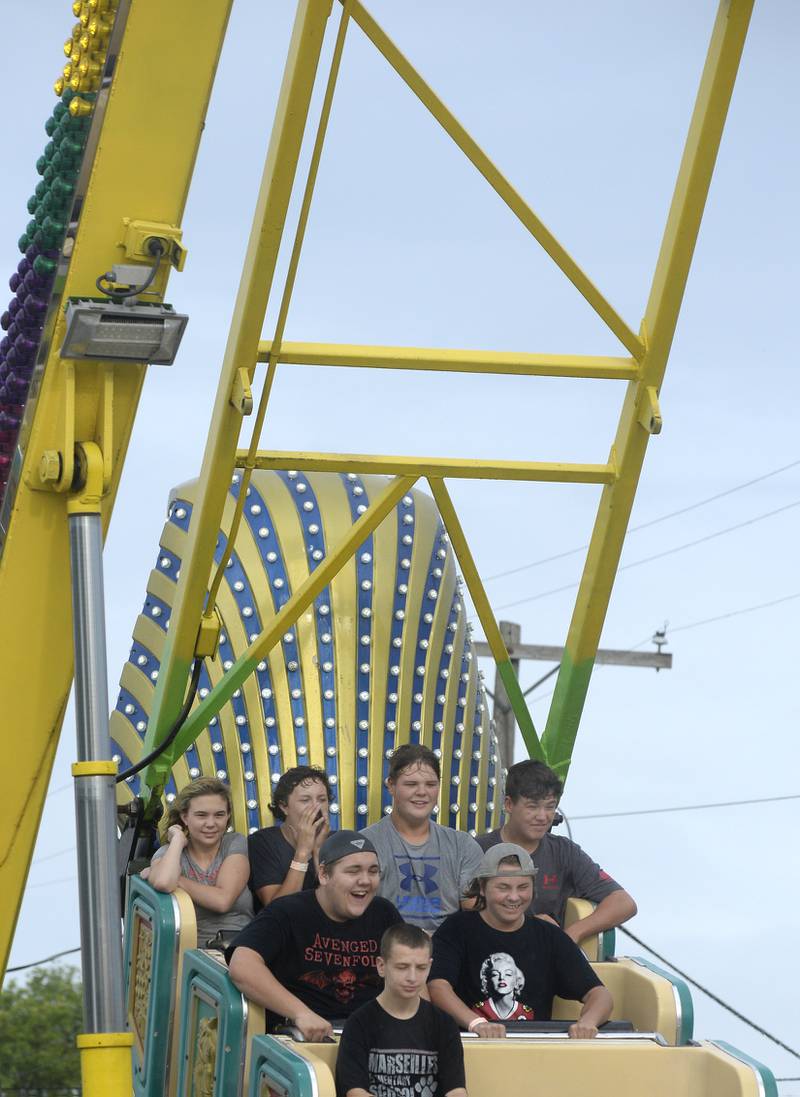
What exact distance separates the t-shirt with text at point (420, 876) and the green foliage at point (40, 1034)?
17161 millimetres

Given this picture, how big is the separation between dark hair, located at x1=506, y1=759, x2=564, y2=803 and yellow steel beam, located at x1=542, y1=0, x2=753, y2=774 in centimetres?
112

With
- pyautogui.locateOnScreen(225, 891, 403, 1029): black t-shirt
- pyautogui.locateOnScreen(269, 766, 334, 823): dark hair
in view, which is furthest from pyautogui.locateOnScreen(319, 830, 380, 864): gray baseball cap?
pyautogui.locateOnScreen(269, 766, 334, 823): dark hair

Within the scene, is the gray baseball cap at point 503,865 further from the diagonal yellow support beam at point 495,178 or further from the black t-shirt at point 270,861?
the diagonal yellow support beam at point 495,178

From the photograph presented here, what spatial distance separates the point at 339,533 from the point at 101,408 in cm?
266

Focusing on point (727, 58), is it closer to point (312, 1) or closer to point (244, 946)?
point (312, 1)

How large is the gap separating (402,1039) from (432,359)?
2413mm

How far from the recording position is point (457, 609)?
827 cm

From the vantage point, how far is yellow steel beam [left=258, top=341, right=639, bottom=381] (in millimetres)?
5961

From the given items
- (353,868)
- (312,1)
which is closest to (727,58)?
(312,1)

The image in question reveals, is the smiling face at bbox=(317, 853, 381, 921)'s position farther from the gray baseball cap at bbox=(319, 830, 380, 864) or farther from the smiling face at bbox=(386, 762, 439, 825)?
the smiling face at bbox=(386, 762, 439, 825)

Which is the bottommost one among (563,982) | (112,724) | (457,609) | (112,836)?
(563,982)

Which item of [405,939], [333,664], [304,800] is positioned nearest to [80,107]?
[304,800]

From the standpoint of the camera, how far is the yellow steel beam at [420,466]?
6.28m

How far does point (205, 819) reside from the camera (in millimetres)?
5582
